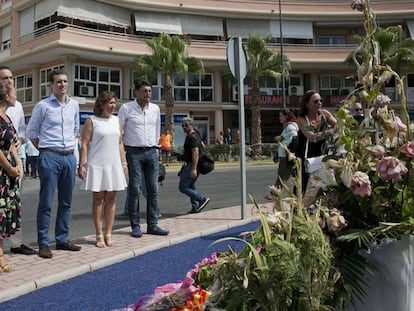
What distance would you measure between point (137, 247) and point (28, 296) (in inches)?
64.5

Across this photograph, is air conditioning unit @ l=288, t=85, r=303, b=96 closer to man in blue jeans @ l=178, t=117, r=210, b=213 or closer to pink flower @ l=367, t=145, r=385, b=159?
man in blue jeans @ l=178, t=117, r=210, b=213

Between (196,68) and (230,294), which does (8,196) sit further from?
(196,68)

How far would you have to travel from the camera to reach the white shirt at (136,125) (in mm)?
5945

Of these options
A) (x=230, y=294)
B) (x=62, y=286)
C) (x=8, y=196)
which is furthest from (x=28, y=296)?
(x=230, y=294)

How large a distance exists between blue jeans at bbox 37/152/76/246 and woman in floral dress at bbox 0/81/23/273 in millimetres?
431

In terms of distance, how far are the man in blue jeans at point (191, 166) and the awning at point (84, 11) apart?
Result: 25391mm

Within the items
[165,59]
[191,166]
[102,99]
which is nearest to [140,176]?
[102,99]

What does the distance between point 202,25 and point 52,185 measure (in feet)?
110

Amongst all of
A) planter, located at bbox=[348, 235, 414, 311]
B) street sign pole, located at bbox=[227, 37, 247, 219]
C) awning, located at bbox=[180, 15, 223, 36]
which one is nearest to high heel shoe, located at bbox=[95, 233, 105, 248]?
street sign pole, located at bbox=[227, 37, 247, 219]

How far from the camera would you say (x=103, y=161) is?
5.42 m

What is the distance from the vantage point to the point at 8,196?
4.44m

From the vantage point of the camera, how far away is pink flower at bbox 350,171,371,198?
1.92 m

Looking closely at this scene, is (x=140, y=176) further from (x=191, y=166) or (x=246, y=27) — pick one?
(x=246, y=27)

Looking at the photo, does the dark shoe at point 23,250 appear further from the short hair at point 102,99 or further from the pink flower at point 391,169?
the pink flower at point 391,169
